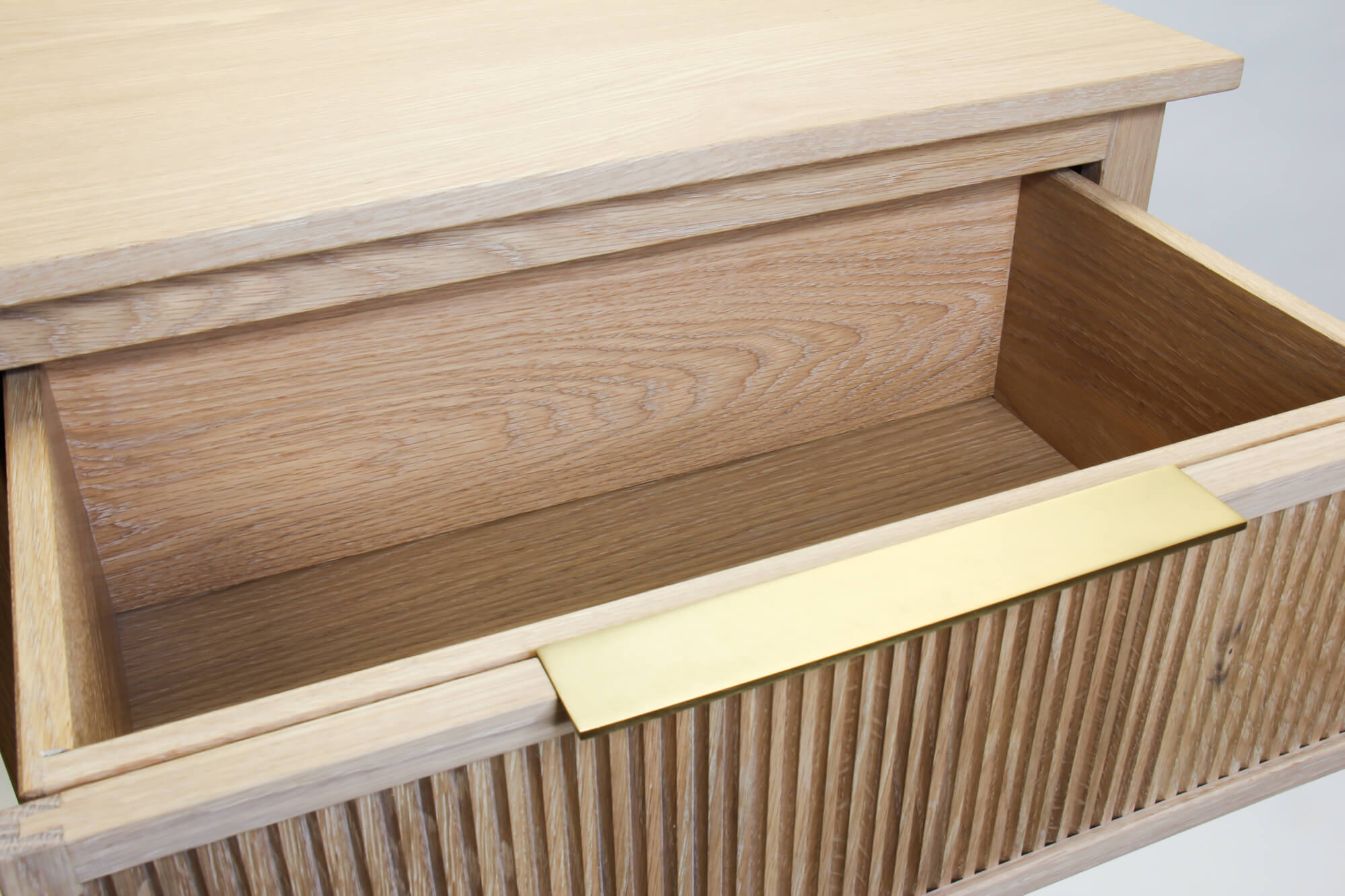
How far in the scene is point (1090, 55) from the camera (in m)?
0.57

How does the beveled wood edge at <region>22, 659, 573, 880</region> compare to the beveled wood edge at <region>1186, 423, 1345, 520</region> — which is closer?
the beveled wood edge at <region>22, 659, 573, 880</region>

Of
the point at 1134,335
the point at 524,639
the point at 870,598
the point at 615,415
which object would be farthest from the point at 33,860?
the point at 1134,335

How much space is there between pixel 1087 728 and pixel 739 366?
0.26 meters

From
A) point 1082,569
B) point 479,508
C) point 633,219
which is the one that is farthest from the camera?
point 479,508

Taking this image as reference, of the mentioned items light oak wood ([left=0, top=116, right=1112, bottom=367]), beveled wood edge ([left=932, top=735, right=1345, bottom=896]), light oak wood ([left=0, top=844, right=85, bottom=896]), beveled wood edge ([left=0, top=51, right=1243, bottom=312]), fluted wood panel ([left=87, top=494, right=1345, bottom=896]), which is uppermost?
beveled wood edge ([left=0, top=51, right=1243, bottom=312])

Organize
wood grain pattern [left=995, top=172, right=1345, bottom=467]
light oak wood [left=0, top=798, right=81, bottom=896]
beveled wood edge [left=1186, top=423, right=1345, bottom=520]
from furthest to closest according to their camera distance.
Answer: wood grain pattern [left=995, top=172, right=1345, bottom=467]
beveled wood edge [left=1186, top=423, right=1345, bottom=520]
light oak wood [left=0, top=798, right=81, bottom=896]

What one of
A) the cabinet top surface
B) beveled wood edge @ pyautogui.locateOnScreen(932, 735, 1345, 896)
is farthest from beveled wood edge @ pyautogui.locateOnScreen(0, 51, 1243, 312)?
beveled wood edge @ pyautogui.locateOnScreen(932, 735, 1345, 896)

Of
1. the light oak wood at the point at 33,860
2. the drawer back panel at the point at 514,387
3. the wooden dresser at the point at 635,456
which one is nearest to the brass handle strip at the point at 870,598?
the wooden dresser at the point at 635,456

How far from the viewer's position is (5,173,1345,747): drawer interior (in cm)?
52

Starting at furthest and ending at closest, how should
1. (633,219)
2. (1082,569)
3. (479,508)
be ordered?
(479,508), (633,219), (1082,569)

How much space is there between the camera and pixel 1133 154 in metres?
0.60

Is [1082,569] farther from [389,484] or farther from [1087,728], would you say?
[389,484]

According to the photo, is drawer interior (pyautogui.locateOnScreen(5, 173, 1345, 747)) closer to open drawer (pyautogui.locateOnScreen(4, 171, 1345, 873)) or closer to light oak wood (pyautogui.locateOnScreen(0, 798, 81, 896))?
open drawer (pyautogui.locateOnScreen(4, 171, 1345, 873))

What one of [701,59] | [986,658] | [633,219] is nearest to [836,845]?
[986,658]
